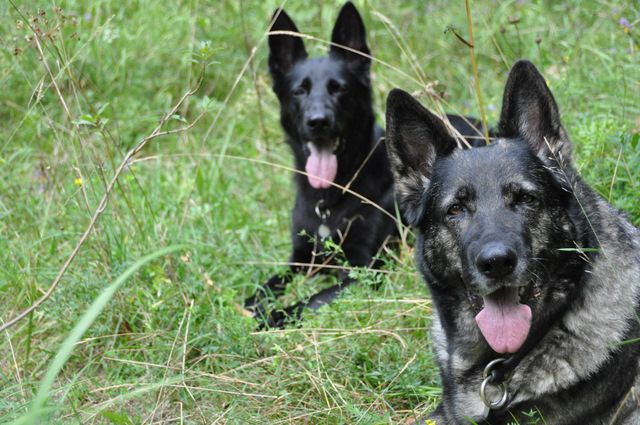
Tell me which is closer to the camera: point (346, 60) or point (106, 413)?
point (106, 413)

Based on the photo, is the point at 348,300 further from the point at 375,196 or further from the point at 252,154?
the point at 252,154

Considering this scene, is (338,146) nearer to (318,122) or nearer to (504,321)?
(318,122)

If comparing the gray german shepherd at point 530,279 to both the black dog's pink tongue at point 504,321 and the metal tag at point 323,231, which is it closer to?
the black dog's pink tongue at point 504,321

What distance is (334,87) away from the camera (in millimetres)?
5902

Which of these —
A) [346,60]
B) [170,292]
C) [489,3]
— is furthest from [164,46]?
[170,292]

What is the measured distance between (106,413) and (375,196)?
9.99 ft

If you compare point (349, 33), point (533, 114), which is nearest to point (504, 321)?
point (533, 114)

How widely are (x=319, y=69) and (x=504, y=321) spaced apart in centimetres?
332

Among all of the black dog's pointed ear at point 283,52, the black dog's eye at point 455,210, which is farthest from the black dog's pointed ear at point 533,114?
the black dog's pointed ear at point 283,52

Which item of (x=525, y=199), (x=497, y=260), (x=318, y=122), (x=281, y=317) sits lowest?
(x=281, y=317)

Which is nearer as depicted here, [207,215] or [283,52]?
[207,215]

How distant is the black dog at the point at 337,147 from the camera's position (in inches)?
225

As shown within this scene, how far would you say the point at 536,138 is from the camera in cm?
335

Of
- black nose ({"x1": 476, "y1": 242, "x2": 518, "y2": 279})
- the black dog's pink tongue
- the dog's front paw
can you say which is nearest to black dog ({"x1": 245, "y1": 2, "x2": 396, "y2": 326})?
the dog's front paw
